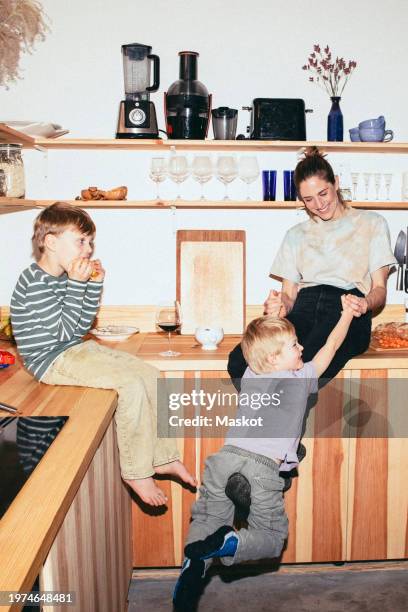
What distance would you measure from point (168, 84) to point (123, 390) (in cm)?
168

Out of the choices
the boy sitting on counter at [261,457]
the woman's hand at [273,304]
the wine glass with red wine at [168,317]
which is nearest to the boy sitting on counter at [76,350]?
the boy sitting on counter at [261,457]

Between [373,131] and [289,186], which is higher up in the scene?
[373,131]

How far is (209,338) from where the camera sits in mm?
2789

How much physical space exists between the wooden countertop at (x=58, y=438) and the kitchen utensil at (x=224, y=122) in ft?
3.06

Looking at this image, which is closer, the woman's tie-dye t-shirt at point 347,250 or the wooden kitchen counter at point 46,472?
the wooden kitchen counter at point 46,472

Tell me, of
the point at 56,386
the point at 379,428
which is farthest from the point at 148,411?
the point at 379,428

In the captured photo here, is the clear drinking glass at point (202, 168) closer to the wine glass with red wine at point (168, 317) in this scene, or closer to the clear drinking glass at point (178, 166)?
the clear drinking glass at point (178, 166)

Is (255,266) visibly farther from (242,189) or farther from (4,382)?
(4,382)

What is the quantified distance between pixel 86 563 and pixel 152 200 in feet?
5.84

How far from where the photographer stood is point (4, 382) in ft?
7.20

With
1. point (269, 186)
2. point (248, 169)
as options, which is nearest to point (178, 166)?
point (248, 169)

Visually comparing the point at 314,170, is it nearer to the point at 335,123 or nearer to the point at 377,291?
the point at 335,123

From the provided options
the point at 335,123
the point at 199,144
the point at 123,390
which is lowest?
the point at 123,390

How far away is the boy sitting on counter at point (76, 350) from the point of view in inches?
83.6
